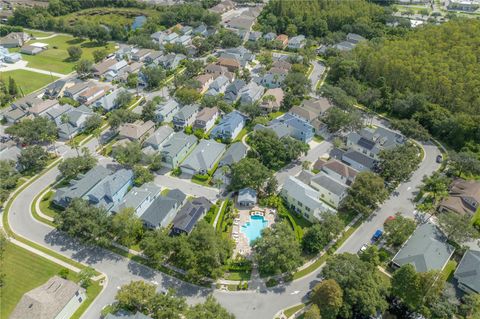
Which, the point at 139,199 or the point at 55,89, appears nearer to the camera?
the point at 139,199

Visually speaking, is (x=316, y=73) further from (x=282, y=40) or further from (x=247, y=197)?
(x=247, y=197)

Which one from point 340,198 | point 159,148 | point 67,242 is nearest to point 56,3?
point 159,148

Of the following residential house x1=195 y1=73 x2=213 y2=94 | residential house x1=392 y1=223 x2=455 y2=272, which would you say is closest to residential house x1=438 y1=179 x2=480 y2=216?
residential house x1=392 y1=223 x2=455 y2=272

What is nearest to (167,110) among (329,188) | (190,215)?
(190,215)

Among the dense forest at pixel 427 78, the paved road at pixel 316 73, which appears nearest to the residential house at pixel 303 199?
the dense forest at pixel 427 78

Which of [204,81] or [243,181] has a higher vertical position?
[204,81]

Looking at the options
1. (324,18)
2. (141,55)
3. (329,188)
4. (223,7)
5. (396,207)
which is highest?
(324,18)

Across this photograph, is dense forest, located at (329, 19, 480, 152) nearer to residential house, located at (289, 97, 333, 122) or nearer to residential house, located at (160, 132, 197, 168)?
residential house, located at (289, 97, 333, 122)

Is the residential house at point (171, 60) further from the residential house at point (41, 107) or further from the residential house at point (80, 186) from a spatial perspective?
the residential house at point (80, 186)

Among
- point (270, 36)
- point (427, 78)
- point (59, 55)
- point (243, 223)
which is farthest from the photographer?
point (270, 36)
